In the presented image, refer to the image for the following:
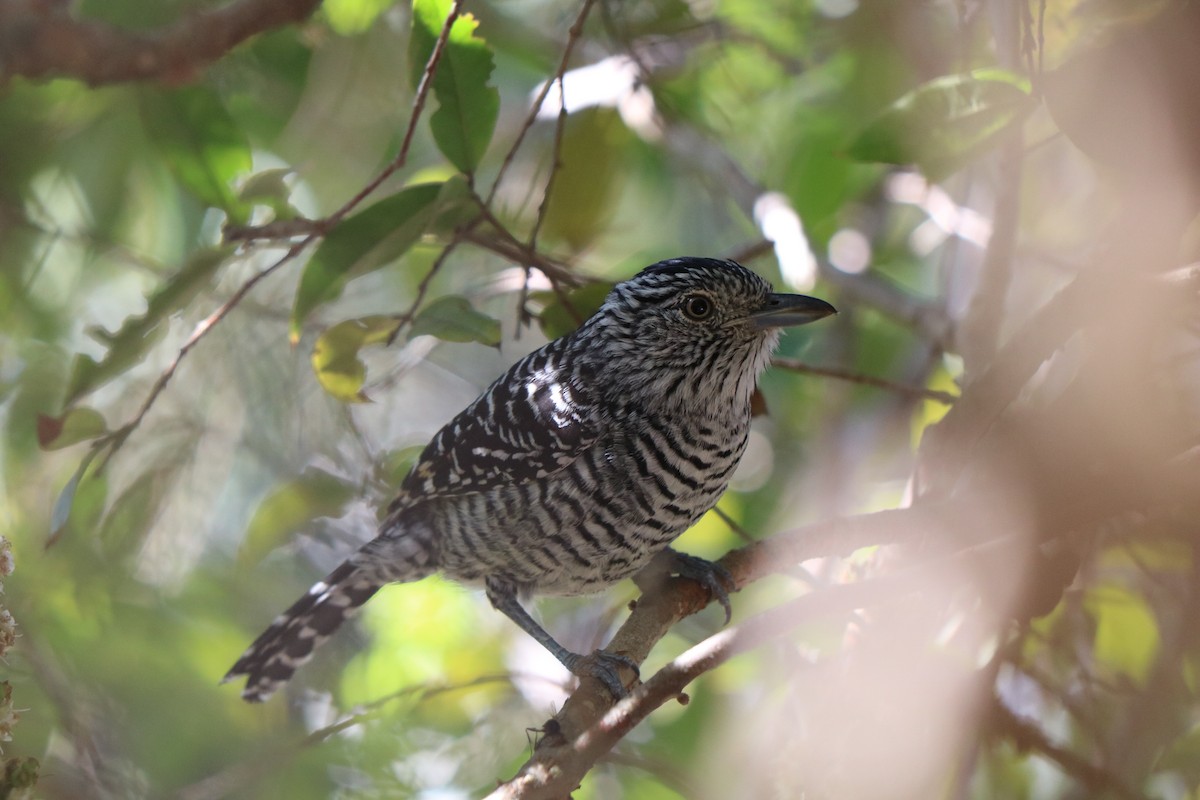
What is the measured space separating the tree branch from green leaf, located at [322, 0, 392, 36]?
0.57 meters

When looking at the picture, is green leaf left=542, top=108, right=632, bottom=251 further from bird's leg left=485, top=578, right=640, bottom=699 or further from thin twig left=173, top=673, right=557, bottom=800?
thin twig left=173, top=673, right=557, bottom=800

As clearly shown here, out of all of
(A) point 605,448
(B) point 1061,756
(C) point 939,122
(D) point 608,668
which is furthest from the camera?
(A) point 605,448

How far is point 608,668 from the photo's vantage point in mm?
2359

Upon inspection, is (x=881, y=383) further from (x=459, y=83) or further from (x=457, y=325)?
(x=459, y=83)

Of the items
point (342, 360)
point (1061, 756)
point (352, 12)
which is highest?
point (352, 12)

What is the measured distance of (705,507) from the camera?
273cm

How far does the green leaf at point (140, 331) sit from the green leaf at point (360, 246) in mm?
250

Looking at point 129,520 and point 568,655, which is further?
point 129,520

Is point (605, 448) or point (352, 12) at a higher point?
point (352, 12)

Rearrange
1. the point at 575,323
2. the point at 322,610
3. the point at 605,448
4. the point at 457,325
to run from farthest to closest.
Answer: the point at 322,610 < the point at 575,323 < the point at 605,448 < the point at 457,325

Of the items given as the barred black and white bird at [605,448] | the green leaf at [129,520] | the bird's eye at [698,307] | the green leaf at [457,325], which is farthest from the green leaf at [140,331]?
the bird's eye at [698,307]

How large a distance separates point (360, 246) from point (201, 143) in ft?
2.28

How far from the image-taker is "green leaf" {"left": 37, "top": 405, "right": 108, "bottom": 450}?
2412 millimetres

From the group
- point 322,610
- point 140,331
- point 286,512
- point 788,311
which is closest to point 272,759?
point 322,610
